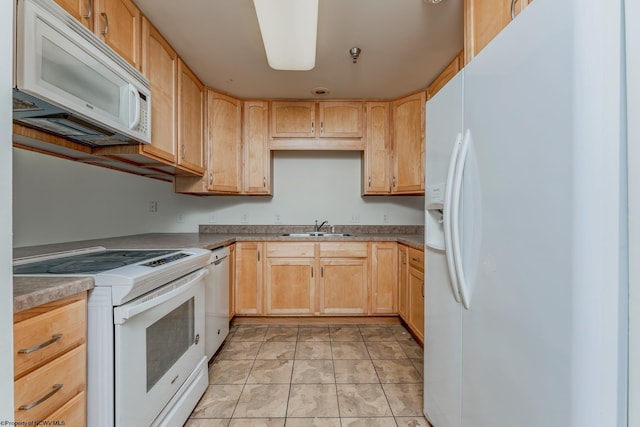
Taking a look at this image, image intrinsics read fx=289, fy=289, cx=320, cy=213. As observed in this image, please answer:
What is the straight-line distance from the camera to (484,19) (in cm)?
122

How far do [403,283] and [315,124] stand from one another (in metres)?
1.83

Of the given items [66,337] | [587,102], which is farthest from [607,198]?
[66,337]

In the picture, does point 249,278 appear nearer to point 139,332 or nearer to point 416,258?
point 416,258

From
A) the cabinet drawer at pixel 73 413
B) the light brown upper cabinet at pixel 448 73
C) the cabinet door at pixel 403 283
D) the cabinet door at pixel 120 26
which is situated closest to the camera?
the cabinet drawer at pixel 73 413

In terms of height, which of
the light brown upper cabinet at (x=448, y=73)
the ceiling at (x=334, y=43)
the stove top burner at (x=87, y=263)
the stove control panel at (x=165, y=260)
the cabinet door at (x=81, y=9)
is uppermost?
the ceiling at (x=334, y=43)

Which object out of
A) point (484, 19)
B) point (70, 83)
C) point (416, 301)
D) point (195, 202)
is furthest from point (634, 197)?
point (195, 202)

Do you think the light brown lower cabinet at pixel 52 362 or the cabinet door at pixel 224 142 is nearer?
the light brown lower cabinet at pixel 52 362

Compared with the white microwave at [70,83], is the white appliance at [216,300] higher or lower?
lower

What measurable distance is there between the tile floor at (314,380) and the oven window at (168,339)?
424 mm

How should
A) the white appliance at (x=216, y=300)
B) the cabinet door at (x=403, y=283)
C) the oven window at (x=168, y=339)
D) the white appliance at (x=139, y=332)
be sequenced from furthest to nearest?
1. the cabinet door at (x=403, y=283)
2. the white appliance at (x=216, y=300)
3. the oven window at (x=168, y=339)
4. the white appliance at (x=139, y=332)

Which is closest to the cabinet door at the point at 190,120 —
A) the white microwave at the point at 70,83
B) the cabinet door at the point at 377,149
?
the white microwave at the point at 70,83

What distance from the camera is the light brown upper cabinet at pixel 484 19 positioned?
3.47 feet

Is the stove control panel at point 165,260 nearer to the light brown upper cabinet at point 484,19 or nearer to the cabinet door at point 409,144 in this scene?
the light brown upper cabinet at point 484,19

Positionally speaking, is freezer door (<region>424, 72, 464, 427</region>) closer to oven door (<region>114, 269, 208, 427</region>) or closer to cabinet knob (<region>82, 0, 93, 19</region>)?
oven door (<region>114, 269, 208, 427</region>)
